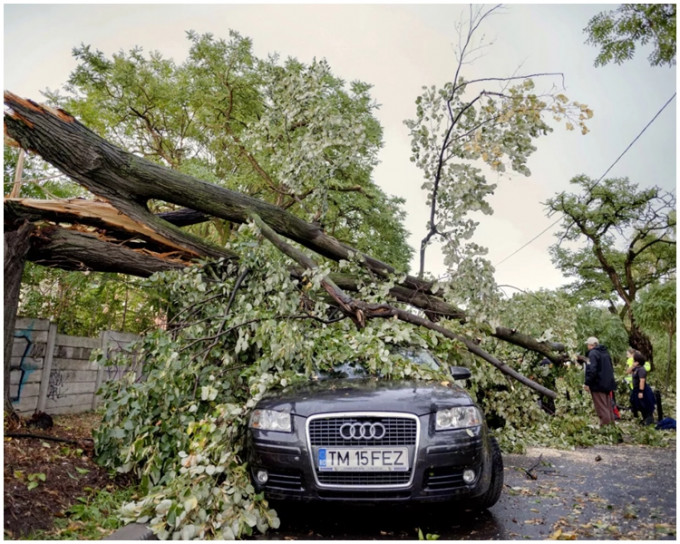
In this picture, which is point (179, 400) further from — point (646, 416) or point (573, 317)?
point (646, 416)

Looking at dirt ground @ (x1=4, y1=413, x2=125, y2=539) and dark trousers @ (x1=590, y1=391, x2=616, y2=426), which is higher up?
dark trousers @ (x1=590, y1=391, x2=616, y2=426)

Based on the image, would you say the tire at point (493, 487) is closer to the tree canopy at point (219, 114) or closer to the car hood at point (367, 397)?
the car hood at point (367, 397)

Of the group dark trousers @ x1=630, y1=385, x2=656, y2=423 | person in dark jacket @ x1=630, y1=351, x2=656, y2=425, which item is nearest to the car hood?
person in dark jacket @ x1=630, y1=351, x2=656, y2=425

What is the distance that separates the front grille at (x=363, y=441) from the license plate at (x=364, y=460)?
44mm

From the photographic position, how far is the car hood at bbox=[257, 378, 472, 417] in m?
3.65

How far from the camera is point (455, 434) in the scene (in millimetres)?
3596

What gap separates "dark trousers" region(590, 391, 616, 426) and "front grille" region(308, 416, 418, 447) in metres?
6.95

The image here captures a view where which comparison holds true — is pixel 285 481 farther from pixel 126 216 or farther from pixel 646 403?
pixel 646 403

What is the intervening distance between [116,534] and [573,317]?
786cm

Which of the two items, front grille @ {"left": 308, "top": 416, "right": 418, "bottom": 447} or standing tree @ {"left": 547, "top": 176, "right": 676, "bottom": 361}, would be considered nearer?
front grille @ {"left": 308, "top": 416, "right": 418, "bottom": 447}

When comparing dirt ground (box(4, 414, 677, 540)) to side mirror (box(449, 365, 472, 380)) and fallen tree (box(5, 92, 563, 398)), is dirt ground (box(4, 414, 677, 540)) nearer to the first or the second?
side mirror (box(449, 365, 472, 380))

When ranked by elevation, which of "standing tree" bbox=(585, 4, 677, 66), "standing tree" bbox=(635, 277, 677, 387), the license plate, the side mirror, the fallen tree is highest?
"standing tree" bbox=(585, 4, 677, 66)

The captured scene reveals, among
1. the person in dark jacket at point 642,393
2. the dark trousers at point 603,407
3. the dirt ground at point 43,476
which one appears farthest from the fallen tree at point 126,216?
the person in dark jacket at point 642,393

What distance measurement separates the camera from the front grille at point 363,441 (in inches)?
139
